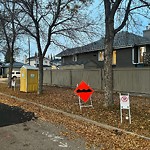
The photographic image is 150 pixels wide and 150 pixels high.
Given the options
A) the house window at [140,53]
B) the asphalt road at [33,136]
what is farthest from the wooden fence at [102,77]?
the asphalt road at [33,136]

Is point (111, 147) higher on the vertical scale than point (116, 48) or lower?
lower

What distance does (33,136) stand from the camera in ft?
25.0

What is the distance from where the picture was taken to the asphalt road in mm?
6598

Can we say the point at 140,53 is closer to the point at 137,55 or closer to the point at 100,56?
the point at 137,55

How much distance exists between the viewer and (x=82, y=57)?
36375mm

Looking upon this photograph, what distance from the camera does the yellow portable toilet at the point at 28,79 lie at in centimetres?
2058

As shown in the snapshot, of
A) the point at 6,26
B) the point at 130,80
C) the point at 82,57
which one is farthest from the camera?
the point at 82,57

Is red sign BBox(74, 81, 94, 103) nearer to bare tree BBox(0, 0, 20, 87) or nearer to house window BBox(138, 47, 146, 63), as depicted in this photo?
bare tree BBox(0, 0, 20, 87)

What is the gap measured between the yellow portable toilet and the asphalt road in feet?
33.6

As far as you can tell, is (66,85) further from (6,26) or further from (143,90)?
(143,90)

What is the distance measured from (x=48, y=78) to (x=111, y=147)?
76.7 ft

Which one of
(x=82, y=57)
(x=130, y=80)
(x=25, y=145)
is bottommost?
(x=25, y=145)

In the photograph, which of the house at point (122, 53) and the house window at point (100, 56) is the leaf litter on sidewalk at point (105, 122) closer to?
the house at point (122, 53)

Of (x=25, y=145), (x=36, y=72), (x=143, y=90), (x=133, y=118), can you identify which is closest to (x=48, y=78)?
(x=36, y=72)
